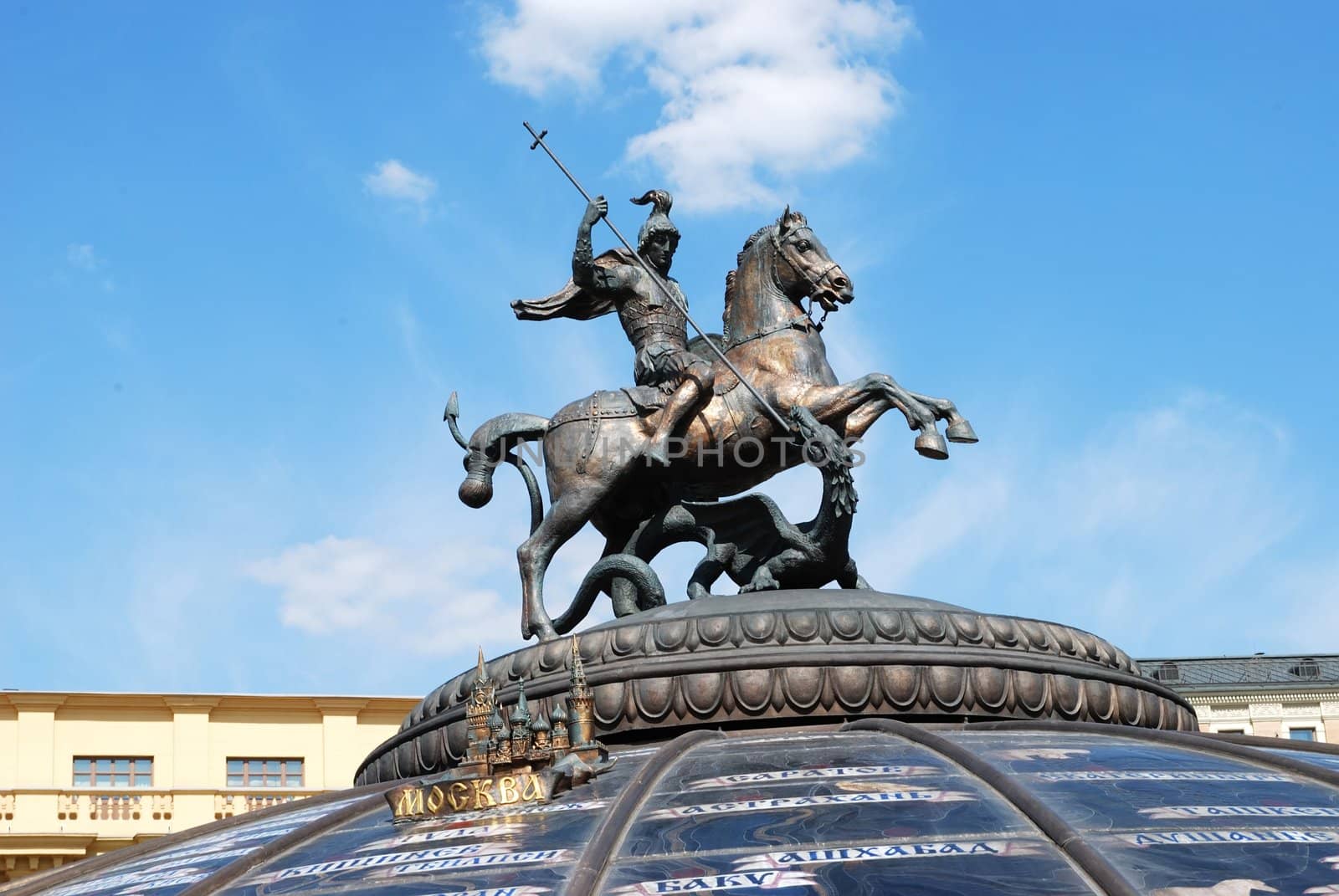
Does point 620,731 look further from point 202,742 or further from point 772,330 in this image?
point 202,742

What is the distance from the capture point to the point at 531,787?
8227mm

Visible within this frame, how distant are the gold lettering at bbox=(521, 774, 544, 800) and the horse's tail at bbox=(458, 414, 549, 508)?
4.80 m

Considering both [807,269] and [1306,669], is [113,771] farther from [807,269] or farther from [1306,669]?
[807,269]

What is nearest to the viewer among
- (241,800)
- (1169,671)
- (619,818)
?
(619,818)


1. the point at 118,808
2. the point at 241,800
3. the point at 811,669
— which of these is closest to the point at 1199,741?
the point at 811,669

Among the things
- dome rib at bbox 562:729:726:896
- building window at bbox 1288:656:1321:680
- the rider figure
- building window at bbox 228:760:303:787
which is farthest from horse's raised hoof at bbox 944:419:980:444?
building window at bbox 1288:656:1321:680

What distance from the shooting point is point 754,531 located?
12.4 meters

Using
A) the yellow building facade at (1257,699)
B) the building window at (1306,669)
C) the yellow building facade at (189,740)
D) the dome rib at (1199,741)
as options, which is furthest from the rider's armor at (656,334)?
the building window at (1306,669)

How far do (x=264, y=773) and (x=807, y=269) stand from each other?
31874 millimetres

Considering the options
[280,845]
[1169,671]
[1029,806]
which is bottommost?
A: [1029,806]

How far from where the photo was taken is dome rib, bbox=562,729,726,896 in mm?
6754

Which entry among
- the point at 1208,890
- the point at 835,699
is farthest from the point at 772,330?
the point at 1208,890

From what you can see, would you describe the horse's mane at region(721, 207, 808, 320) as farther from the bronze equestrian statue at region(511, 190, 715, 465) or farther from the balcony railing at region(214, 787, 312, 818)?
the balcony railing at region(214, 787, 312, 818)

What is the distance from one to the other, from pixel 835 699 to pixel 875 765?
1642 millimetres
